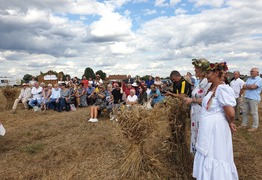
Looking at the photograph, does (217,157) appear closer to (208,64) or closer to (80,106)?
(208,64)

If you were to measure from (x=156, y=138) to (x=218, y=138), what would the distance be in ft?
5.33

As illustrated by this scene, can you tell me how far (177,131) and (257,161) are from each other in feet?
6.30

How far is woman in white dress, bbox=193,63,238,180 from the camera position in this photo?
2936mm

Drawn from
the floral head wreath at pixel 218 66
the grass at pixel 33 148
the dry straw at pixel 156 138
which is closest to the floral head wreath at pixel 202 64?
the floral head wreath at pixel 218 66

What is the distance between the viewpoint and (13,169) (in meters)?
4.86

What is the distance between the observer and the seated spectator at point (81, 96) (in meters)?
13.0

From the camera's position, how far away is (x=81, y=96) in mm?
13266

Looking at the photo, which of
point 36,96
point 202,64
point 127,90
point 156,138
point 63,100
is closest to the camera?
point 202,64

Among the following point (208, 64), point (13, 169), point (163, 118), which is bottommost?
point (13, 169)

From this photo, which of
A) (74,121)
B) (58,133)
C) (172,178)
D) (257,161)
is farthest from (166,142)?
(74,121)

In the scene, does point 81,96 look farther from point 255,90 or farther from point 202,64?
point 202,64

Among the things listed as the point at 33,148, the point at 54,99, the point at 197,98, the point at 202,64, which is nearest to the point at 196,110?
the point at 197,98

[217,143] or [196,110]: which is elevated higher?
[196,110]

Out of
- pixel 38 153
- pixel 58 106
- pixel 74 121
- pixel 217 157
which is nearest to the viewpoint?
pixel 217 157
